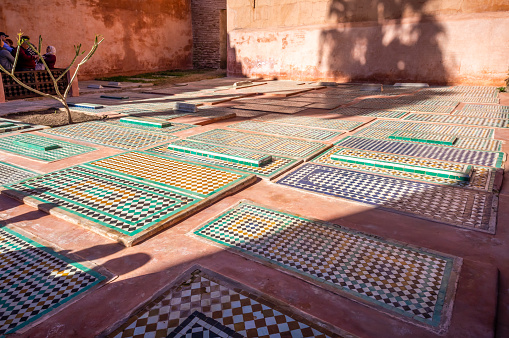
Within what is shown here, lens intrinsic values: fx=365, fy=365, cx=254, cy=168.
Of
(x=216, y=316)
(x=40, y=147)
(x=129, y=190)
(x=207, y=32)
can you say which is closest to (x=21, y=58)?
(x=40, y=147)

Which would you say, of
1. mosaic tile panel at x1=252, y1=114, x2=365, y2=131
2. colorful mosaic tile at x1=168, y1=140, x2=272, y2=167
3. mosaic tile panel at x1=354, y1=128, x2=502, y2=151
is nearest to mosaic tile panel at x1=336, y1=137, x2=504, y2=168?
mosaic tile panel at x1=354, y1=128, x2=502, y2=151

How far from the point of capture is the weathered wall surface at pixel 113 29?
9.58m

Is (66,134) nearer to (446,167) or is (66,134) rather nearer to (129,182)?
(129,182)

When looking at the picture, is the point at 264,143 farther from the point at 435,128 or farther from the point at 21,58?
the point at 21,58

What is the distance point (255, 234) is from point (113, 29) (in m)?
11.8

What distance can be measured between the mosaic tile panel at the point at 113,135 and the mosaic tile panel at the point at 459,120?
322 centimetres

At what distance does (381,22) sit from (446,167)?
261 inches

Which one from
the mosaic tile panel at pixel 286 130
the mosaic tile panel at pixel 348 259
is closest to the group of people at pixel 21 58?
the mosaic tile panel at pixel 286 130

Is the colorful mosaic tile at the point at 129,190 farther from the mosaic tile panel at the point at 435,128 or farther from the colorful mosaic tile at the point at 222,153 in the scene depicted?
the mosaic tile panel at the point at 435,128

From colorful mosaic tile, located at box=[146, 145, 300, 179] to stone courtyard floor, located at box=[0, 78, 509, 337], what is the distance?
17mm

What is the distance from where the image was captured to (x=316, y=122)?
186 inches

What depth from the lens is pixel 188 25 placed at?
565 inches

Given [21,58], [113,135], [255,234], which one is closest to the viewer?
[255,234]

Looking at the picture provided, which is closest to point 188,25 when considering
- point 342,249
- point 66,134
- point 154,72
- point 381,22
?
point 154,72
